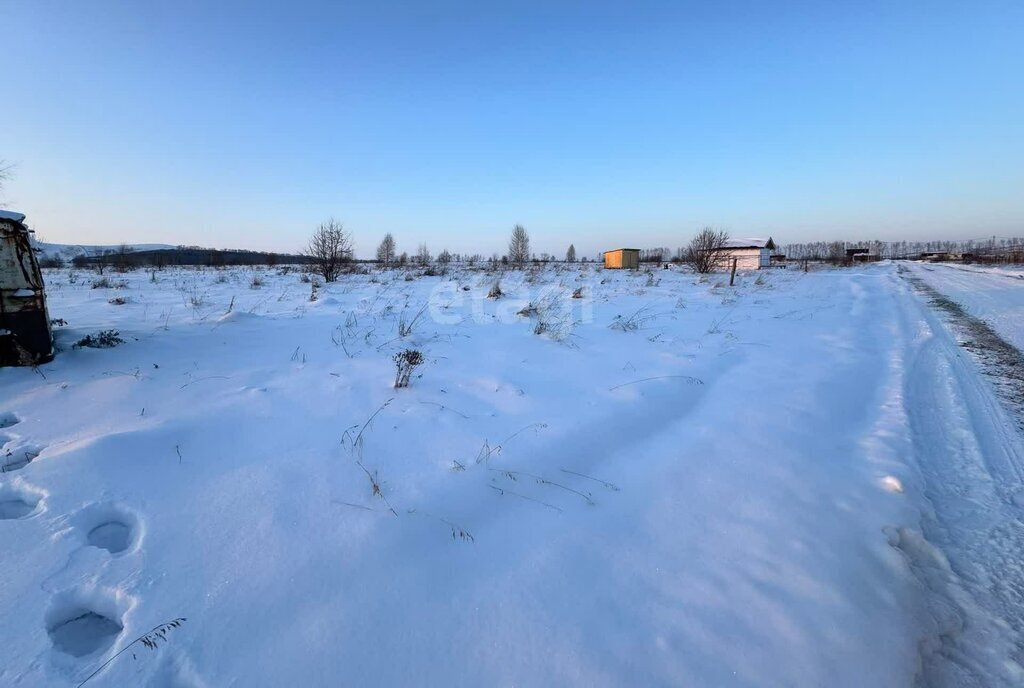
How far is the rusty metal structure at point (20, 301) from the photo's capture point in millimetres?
3385

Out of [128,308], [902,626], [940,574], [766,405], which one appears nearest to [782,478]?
[940,574]

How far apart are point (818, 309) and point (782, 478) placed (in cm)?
911

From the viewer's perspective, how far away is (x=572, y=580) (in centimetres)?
174

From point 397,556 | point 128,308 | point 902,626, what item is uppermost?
point 128,308

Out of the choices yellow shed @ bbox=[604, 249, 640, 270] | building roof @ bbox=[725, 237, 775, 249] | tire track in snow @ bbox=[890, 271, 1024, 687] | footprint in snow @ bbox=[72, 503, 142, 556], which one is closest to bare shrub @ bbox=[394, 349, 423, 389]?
footprint in snow @ bbox=[72, 503, 142, 556]

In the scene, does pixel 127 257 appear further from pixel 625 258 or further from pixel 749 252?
pixel 749 252

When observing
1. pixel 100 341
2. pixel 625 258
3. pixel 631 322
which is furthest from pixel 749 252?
pixel 100 341

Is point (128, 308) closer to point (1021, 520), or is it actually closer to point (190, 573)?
point (190, 573)

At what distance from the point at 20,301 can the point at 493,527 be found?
14.3 ft

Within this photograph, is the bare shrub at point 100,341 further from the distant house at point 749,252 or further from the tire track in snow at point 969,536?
the distant house at point 749,252

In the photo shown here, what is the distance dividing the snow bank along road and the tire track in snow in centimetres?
1

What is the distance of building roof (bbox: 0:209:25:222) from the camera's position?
3.36 metres

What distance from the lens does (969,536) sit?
205 centimetres

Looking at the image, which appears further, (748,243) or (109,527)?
(748,243)
